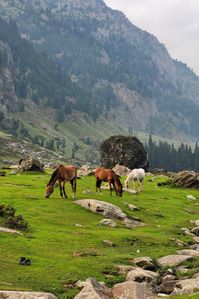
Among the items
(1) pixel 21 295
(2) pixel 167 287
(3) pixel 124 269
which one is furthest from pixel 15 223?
(1) pixel 21 295

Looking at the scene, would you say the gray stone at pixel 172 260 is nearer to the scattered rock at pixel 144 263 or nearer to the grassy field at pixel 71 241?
the grassy field at pixel 71 241

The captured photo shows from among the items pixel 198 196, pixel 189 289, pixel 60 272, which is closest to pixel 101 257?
pixel 60 272

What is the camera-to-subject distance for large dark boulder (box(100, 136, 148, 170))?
108625 millimetres

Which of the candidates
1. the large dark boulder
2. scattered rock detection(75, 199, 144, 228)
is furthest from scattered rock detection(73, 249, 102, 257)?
the large dark boulder

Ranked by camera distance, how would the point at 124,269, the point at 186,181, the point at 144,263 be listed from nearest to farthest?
the point at 124,269 → the point at 144,263 → the point at 186,181

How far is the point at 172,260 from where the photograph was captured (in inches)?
1053

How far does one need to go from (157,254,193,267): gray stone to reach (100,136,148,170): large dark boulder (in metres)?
80.4

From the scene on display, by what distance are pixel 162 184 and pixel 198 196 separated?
1069cm

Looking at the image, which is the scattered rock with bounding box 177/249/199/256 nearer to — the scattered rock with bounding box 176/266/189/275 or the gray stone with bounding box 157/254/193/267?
the gray stone with bounding box 157/254/193/267

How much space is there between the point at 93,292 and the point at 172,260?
31.7 ft

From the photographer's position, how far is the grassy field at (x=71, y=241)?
69.9ft

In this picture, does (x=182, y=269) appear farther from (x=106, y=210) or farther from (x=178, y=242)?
(x=106, y=210)

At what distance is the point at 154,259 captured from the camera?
89.0 feet

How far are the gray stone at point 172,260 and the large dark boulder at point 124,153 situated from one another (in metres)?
80.4
